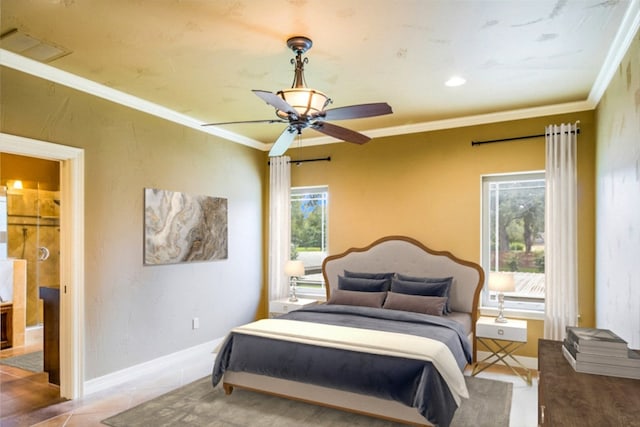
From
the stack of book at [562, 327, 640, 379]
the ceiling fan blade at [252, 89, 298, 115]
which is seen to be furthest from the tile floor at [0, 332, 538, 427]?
the ceiling fan blade at [252, 89, 298, 115]

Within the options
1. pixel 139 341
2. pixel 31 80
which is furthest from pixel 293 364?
pixel 31 80

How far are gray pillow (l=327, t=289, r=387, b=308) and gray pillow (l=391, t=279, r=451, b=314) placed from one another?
0.20m

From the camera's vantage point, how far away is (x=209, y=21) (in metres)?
2.60

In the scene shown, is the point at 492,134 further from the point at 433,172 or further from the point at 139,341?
the point at 139,341

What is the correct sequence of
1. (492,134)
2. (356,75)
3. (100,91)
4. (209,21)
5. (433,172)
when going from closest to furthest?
1. (209,21)
2. (356,75)
3. (100,91)
4. (492,134)
5. (433,172)

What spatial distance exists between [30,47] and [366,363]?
10.8ft

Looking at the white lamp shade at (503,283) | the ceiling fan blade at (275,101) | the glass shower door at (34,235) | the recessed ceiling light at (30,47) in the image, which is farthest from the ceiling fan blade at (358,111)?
the glass shower door at (34,235)

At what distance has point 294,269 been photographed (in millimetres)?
5363

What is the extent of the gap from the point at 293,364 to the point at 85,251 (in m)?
2.11

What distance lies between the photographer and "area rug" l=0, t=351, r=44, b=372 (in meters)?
4.36

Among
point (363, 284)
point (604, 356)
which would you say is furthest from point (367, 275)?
point (604, 356)

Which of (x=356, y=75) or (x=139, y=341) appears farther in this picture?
(x=139, y=341)

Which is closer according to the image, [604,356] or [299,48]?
[604,356]

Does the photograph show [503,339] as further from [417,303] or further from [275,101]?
[275,101]
